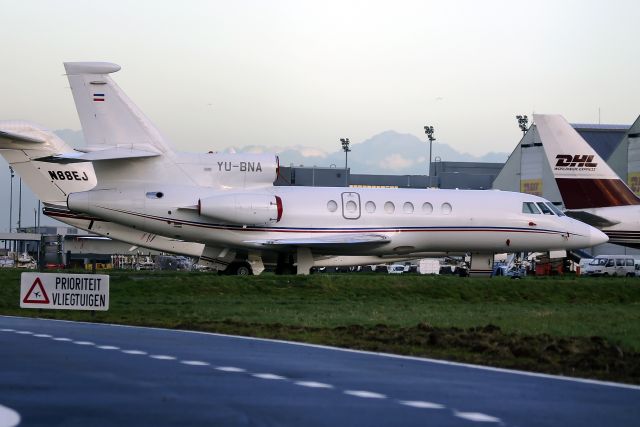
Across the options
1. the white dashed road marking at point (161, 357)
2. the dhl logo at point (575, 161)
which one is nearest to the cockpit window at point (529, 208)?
the dhl logo at point (575, 161)

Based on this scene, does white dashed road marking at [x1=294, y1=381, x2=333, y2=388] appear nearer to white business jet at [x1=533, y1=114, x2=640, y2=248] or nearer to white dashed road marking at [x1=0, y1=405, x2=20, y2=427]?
white dashed road marking at [x1=0, y1=405, x2=20, y2=427]

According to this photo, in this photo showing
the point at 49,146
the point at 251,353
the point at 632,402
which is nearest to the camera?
the point at 632,402

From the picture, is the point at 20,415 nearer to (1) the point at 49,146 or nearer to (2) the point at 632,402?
(2) the point at 632,402

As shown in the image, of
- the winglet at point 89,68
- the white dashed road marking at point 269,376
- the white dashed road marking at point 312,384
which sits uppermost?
the winglet at point 89,68

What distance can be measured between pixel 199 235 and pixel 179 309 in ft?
48.9

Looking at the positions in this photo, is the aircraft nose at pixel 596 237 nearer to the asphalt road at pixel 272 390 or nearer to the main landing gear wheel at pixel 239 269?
the main landing gear wheel at pixel 239 269

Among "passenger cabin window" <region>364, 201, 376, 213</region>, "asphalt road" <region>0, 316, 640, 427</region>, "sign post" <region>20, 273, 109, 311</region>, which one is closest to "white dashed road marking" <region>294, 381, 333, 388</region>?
"asphalt road" <region>0, 316, 640, 427</region>

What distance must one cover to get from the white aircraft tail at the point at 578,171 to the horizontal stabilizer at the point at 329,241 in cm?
1026

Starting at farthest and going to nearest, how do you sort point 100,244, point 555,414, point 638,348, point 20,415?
point 100,244, point 638,348, point 555,414, point 20,415

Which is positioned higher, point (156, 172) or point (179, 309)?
point (156, 172)

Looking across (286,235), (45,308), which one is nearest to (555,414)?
(45,308)

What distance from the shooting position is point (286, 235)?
47.6m

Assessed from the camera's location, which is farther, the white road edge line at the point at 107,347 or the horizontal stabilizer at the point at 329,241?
the horizontal stabilizer at the point at 329,241

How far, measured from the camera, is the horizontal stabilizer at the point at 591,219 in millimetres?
52219
